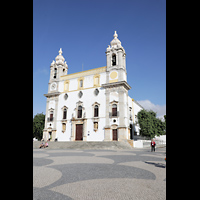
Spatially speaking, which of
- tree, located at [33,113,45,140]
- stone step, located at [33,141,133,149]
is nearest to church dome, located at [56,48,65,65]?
tree, located at [33,113,45,140]

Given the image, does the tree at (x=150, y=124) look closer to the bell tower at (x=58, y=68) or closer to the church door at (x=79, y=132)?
the church door at (x=79, y=132)

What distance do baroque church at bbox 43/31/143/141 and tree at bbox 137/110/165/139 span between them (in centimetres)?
208

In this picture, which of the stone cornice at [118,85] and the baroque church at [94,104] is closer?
the baroque church at [94,104]

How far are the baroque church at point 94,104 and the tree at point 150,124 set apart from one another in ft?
6.82

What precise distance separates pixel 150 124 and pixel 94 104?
1172cm

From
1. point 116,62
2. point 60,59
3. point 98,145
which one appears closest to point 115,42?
point 116,62

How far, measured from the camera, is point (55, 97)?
34.9m

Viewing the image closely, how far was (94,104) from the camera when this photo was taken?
30.0 metres

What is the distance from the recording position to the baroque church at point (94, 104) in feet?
90.8

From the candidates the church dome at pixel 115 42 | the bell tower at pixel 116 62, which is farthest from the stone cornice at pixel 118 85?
the church dome at pixel 115 42

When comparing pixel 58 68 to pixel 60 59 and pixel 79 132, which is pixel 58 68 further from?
pixel 79 132

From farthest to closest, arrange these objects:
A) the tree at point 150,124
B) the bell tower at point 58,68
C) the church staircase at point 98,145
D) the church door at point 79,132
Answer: the bell tower at point 58,68 < the tree at point 150,124 < the church door at point 79,132 < the church staircase at point 98,145
